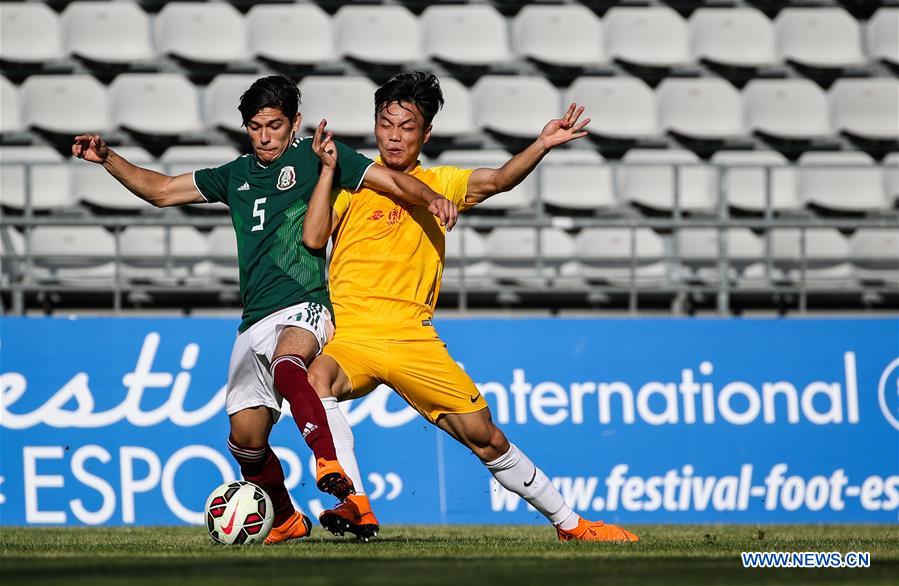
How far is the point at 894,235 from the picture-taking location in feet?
46.4

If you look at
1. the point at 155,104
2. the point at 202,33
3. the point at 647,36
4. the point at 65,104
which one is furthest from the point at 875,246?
the point at 65,104

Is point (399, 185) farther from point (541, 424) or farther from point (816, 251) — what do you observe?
point (816, 251)

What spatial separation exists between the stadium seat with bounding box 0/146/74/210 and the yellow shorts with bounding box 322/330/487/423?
778 centimetres

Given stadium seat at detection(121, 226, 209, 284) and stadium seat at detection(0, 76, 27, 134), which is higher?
stadium seat at detection(0, 76, 27, 134)

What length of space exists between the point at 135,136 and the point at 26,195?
97.1 inches

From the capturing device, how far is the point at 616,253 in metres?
13.4

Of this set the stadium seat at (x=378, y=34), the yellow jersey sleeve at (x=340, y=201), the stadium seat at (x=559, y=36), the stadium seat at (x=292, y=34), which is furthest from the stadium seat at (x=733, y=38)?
the yellow jersey sleeve at (x=340, y=201)

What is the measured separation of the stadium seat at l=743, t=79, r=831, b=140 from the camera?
48.3ft

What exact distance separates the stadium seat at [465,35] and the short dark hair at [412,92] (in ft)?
25.4

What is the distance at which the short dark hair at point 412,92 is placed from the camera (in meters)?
6.81

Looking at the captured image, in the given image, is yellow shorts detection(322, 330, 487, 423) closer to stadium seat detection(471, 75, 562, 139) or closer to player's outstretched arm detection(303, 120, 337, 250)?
player's outstretched arm detection(303, 120, 337, 250)

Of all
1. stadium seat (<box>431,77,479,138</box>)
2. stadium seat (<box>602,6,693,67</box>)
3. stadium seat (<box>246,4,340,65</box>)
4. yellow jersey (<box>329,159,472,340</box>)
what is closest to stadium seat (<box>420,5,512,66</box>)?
stadium seat (<box>431,77,479,138</box>)

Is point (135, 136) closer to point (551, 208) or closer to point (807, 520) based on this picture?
point (551, 208)

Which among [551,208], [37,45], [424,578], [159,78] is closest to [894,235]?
[551,208]
